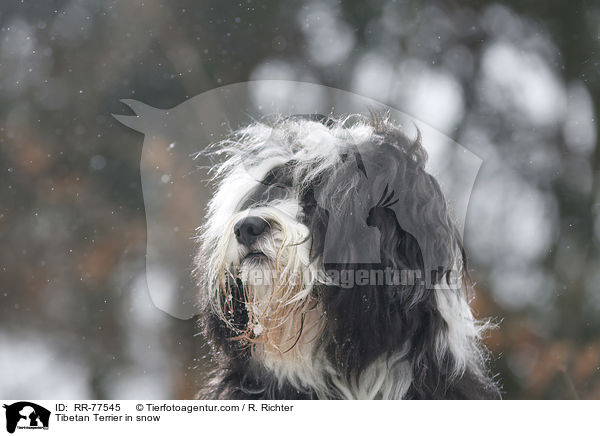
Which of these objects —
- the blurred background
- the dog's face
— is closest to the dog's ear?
the dog's face

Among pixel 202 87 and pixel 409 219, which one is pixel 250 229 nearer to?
pixel 409 219

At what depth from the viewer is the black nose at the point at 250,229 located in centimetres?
90

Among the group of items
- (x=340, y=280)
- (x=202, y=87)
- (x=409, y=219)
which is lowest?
(x=340, y=280)

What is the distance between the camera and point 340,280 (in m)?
0.95

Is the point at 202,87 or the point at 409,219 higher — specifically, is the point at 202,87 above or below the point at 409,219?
above

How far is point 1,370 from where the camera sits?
4.53 feet

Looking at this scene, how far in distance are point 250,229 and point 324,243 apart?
16 centimetres

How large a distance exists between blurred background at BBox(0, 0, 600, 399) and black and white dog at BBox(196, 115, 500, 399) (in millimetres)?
536

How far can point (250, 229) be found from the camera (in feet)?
2.94

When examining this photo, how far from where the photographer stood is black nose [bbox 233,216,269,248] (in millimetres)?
896

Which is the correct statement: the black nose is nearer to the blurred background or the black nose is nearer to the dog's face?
the dog's face

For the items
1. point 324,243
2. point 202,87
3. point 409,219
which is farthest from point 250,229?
point 202,87

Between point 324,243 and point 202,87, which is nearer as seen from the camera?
point 324,243

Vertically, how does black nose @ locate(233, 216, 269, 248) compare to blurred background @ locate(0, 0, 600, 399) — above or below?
below
